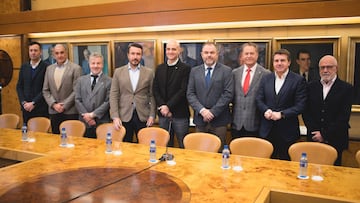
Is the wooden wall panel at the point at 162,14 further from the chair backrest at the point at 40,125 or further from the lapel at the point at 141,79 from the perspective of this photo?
the chair backrest at the point at 40,125

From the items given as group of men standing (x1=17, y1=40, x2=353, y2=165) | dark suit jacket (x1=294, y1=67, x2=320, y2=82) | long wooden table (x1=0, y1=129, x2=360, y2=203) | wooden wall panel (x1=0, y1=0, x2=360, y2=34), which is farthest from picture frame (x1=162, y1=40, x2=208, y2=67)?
long wooden table (x1=0, y1=129, x2=360, y2=203)

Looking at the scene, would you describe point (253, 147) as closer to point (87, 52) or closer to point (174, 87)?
point (174, 87)

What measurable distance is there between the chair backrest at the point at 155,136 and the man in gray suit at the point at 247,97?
0.92m

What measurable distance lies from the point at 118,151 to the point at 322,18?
2945 mm

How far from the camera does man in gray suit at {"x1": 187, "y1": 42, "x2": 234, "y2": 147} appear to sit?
4.27 metres

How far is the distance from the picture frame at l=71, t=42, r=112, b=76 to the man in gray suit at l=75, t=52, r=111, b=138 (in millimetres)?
1228

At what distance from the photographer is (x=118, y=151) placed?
3.31 meters

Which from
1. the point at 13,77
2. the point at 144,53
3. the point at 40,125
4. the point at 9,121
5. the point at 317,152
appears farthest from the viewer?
the point at 13,77

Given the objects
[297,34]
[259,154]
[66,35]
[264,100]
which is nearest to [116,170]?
[259,154]

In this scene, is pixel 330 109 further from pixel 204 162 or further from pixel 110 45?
pixel 110 45

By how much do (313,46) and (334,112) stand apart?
126 centimetres

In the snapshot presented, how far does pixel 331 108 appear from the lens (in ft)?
Result: 12.6

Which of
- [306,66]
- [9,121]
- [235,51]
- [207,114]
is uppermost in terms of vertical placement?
[235,51]

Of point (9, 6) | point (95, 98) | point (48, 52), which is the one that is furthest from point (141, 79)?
point (9, 6)
